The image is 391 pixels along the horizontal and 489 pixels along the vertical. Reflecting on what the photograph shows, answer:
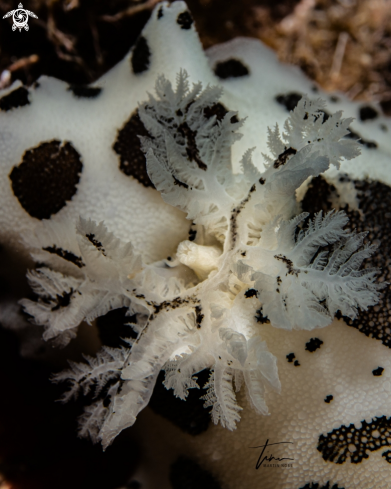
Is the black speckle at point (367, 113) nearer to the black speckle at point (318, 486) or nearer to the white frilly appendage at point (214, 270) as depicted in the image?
the white frilly appendage at point (214, 270)

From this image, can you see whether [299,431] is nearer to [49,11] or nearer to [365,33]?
[365,33]

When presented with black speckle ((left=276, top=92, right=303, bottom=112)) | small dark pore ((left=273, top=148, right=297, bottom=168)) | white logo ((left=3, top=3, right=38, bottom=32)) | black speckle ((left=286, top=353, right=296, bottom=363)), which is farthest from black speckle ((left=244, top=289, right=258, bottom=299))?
white logo ((left=3, top=3, right=38, bottom=32))

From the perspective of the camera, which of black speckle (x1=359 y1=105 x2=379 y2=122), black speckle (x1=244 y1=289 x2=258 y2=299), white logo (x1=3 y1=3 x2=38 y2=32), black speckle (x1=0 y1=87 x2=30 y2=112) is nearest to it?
black speckle (x1=244 y1=289 x2=258 y2=299)

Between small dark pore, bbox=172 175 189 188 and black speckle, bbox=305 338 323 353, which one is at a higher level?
small dark pore, bbox=172 175 189 188

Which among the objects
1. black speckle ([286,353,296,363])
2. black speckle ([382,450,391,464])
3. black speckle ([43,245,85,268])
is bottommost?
black speckle ([382,450,391,464])

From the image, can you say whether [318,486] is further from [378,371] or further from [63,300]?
[63,300]

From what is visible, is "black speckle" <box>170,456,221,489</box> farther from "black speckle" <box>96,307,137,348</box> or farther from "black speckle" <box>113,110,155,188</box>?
"black speckle" <box>113,110,155,188</box>
